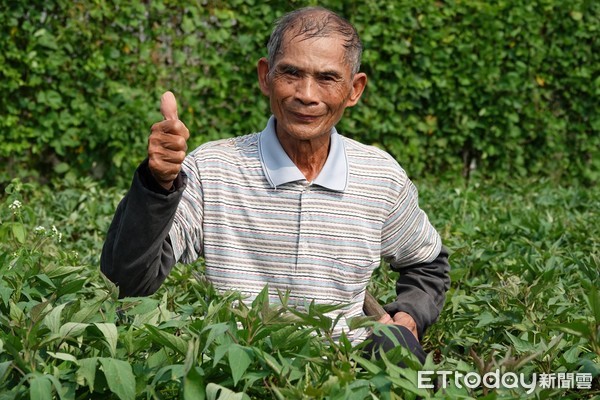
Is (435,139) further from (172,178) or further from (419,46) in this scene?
(172,178)

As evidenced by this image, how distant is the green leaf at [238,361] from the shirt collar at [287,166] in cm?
100

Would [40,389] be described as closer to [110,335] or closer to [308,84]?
[110,335]

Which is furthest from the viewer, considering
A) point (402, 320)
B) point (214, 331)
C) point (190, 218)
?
point (402, 320)

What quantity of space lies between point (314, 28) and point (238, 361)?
1.26 m

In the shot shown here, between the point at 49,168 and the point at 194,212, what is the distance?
15.6 ft

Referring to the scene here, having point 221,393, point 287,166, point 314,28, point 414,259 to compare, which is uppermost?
point 314,28

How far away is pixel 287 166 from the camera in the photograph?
109 inches

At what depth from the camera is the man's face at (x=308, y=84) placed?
2.73m

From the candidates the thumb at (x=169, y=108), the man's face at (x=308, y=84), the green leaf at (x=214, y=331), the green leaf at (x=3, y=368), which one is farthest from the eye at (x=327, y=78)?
the green leaf at (x=3, y=368)

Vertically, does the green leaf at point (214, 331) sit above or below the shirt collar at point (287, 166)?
below

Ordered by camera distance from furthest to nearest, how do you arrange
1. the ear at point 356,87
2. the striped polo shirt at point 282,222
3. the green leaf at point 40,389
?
the ear at point 356,87 → the striped polo shirt at point 282,222 → the green leaf at point 40,389

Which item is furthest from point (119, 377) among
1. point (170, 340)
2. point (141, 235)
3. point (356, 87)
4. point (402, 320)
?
point (356, 87)

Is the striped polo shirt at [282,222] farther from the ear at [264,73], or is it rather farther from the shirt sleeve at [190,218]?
the ear at [264,73]

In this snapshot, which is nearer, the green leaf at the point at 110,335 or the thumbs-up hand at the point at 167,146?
the green leaf at the point at 110,335
